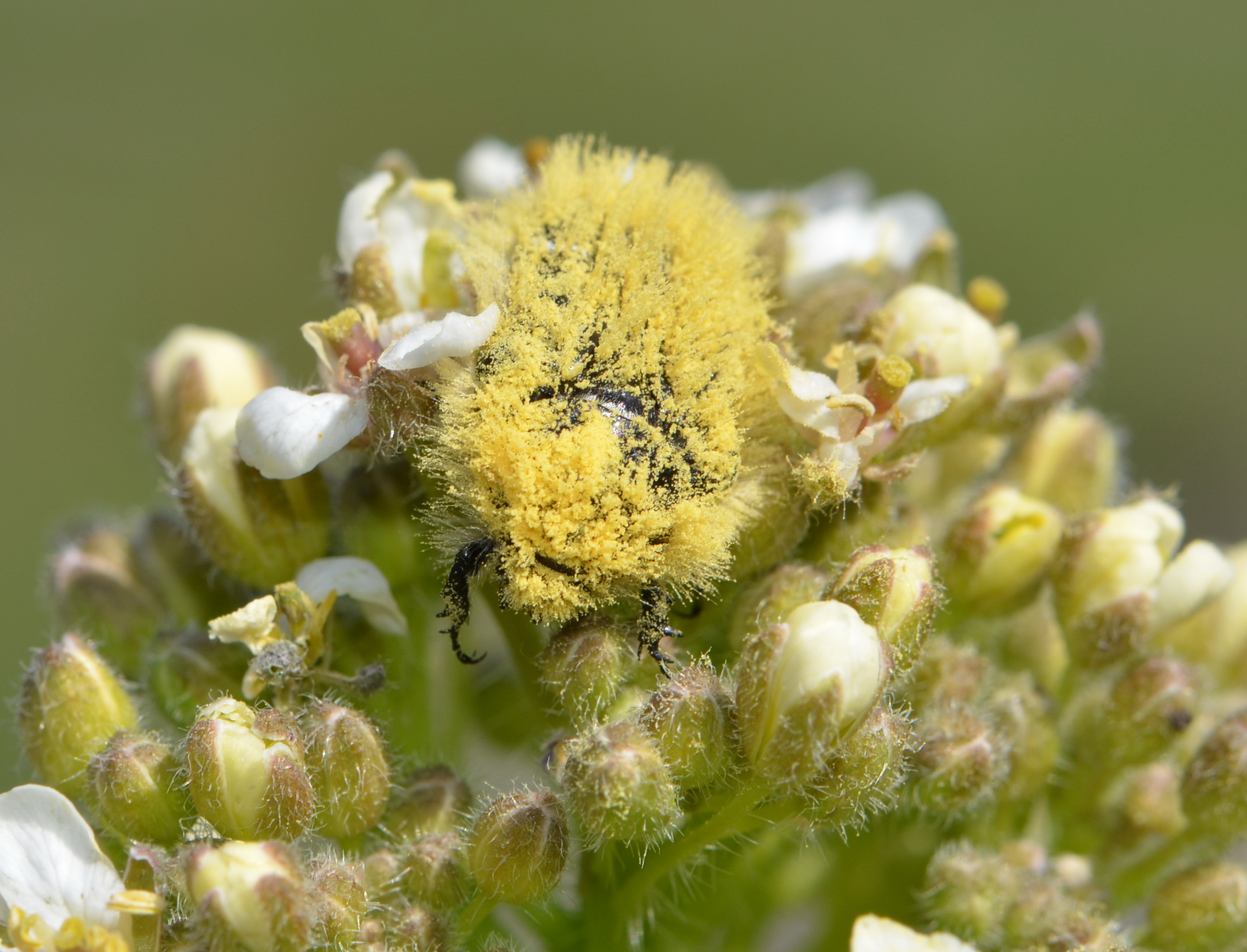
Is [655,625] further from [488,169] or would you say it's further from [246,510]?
[488,169]

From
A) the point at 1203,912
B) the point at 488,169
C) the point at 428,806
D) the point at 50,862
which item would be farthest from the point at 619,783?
the point at 488,169

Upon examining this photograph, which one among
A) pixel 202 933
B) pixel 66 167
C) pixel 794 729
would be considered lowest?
pixel 202 933

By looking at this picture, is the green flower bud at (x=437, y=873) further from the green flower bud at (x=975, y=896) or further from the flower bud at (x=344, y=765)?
the green flower bud at (x=975, y=896)

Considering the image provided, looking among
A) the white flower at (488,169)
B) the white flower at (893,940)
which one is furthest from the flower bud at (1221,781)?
the white flower at (488,169)

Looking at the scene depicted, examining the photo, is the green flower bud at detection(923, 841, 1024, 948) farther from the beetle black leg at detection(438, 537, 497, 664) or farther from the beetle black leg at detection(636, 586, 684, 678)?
the beetle black leg at detection(438, 537, 497, 664)

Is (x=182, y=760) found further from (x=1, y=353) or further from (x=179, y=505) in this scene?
(x=1, y=353)

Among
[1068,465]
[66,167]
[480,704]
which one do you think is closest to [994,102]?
[66,167]

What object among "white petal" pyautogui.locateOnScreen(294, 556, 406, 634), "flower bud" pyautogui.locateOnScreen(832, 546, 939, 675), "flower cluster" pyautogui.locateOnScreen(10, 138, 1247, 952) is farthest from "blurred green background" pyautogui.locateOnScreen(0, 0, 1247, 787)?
"flower bud" pyautogui.locateOnScreen(832, 546, 939, 675)
